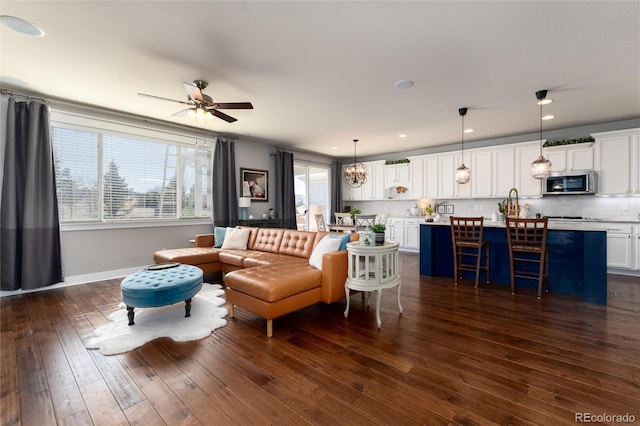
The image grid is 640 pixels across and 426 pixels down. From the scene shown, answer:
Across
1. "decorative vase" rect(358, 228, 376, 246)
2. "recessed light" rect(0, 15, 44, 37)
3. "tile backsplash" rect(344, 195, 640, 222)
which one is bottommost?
"decorative vase" rect(358, 228, 376, 246)

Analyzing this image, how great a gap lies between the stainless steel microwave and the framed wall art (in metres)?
6.17

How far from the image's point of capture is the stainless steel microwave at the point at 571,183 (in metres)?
5.21

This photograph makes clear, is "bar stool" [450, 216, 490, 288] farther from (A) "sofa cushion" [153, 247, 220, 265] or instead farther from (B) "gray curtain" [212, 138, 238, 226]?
(B) "gray curtain" [212, 138, 238, 226]

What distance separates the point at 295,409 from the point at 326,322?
1315mm

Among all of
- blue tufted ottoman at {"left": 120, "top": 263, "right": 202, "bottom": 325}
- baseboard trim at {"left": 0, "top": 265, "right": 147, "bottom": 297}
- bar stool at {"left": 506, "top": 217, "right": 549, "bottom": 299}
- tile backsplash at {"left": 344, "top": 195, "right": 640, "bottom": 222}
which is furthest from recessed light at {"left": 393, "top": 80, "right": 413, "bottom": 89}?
baseboard trim at {"left": 0, "top": 265, "right": 147, "bottom": 297}

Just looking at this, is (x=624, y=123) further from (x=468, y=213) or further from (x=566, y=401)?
(x=566, y=401)

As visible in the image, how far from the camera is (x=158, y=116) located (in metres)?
5.05

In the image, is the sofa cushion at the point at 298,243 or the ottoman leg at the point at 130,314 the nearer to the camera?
the ottoman leg at the point at 130,314

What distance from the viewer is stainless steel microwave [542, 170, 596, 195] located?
5.21 meters

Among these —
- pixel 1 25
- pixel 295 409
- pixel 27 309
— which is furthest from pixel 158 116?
pixel 295 409

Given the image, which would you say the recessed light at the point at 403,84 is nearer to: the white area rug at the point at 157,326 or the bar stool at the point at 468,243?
the bar stool at the point at 468,243

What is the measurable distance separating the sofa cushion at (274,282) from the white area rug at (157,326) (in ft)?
1.56

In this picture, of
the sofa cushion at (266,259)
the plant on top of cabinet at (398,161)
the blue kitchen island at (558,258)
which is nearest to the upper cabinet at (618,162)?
the blue kitchen island at (558,258)

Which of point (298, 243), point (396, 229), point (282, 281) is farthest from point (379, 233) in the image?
point (396, 229)
